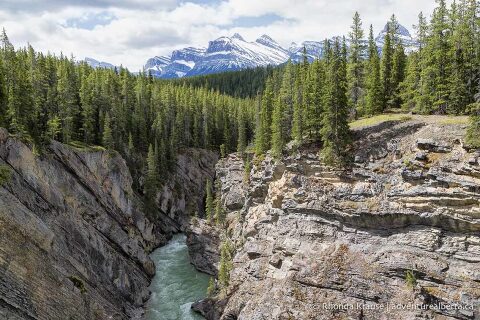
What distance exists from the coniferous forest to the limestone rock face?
378cm

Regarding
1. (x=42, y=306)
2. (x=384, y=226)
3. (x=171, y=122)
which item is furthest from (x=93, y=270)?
(x=171, y=122)

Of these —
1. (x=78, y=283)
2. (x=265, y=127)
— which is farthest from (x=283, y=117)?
(x=78, y=283)

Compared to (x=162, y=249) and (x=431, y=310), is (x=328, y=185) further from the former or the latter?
(x=162, y=249)

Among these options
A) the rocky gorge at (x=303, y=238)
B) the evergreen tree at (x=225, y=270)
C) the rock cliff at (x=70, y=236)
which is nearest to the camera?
the rock cliff at (x=70, y=236)

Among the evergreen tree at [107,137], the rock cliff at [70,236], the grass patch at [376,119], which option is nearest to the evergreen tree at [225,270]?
the rock cliff at [70,236]

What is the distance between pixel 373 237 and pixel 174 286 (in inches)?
1264

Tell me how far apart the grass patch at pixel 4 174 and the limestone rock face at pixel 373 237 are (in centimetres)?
2778

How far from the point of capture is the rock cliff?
36.2 meters

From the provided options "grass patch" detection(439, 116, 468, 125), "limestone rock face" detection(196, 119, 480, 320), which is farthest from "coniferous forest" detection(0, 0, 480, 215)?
"limestone rock face" detection(196, 119, 480, 320)

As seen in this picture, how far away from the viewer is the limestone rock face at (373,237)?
3650 cm

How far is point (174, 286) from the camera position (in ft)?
197

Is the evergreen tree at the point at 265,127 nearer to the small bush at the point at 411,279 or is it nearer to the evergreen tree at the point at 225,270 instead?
the evergreen tree at the point at 225,270

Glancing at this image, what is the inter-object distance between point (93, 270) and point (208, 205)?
104 ft

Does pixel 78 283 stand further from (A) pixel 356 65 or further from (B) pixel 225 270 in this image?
(A) pixel 356 65
